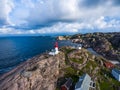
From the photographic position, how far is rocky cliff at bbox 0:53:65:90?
60625 millimetres

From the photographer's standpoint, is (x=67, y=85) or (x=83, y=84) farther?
(x=67, y=85)

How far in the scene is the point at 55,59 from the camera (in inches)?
2901

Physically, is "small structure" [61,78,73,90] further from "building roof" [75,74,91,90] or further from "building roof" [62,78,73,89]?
"building roof" [75,74,91,90]

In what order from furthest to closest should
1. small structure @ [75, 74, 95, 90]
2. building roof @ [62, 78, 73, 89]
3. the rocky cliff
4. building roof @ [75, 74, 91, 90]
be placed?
the rocky cliff, building roof @ [62, 78, 73, 89], small structure @ [75, 74, 95, 90], building roof @ [75, 74, 91, 90]

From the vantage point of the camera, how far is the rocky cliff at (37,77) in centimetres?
6062

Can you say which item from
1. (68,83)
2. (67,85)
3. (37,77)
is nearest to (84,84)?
(67,85)

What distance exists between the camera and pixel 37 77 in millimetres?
63719

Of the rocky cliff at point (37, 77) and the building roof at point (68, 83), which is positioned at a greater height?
the rocky cliff at point (37, 77)

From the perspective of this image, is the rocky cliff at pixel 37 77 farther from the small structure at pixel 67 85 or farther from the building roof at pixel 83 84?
the building roof at pixel 83 84

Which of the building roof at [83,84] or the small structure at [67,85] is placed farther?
the small structure at [67,85]

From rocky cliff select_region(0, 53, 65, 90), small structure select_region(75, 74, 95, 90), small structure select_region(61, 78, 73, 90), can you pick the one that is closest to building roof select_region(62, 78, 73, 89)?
small structure select_region(61, 78, 73, 90)

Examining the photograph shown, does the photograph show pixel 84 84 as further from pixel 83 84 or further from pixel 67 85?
pixel 67 85

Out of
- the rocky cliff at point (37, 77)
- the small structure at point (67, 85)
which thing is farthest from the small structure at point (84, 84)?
the rocky cliff at point (37, 77)

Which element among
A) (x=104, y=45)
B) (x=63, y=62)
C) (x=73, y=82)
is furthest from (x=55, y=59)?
(x=104, y=45)
